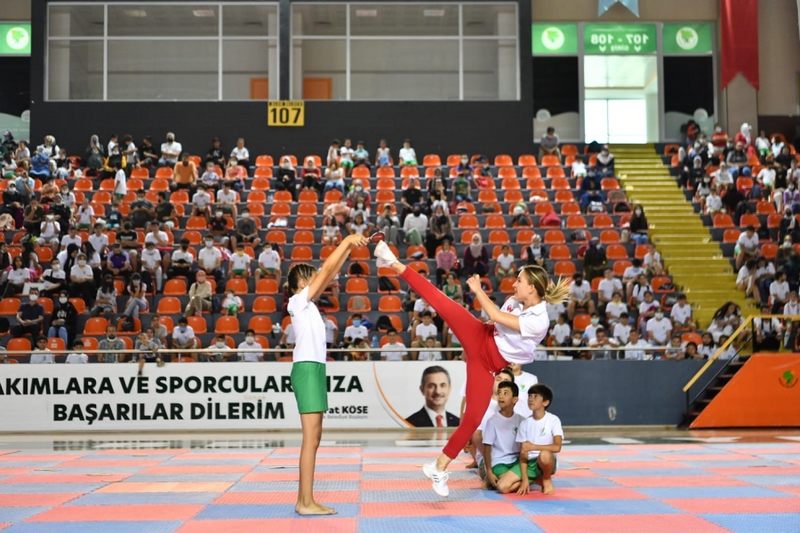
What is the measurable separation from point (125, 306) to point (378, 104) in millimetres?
12388

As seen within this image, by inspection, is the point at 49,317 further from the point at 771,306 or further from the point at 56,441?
the point at 771,306

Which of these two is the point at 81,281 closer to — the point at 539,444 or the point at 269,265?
the point at 269,265

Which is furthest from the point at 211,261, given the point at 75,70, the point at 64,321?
the point at 75,70

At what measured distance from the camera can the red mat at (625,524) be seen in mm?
7230

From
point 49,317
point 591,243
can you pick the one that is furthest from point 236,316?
point 591,243

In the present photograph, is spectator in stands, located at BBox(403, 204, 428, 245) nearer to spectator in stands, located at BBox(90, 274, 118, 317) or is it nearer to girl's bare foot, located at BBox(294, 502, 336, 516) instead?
spectator in stands, located at BBox(90, 274, 118, 317)

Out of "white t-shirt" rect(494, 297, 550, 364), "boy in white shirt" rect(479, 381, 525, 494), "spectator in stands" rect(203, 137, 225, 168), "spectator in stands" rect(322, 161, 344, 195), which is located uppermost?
"spectator in stands" rect(203, 137, 225, 168)

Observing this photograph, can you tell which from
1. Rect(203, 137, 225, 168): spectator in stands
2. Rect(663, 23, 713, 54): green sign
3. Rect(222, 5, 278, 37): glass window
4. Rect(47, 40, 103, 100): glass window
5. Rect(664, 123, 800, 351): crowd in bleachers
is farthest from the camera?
Rect(663, 23, 713, 54): green sign

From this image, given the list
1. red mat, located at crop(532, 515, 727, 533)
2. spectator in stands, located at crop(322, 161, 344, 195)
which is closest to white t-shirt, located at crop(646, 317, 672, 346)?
spectator in stands, located at crop(322, 161, 344, 195)

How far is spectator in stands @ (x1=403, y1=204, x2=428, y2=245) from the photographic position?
2398 cm

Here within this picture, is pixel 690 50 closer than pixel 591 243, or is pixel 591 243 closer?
pixel 591 243

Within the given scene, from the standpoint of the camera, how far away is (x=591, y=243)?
77.7ft

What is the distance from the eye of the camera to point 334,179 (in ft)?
89.2

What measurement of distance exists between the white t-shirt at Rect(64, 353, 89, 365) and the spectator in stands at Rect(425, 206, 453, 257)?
8530 millimetres
